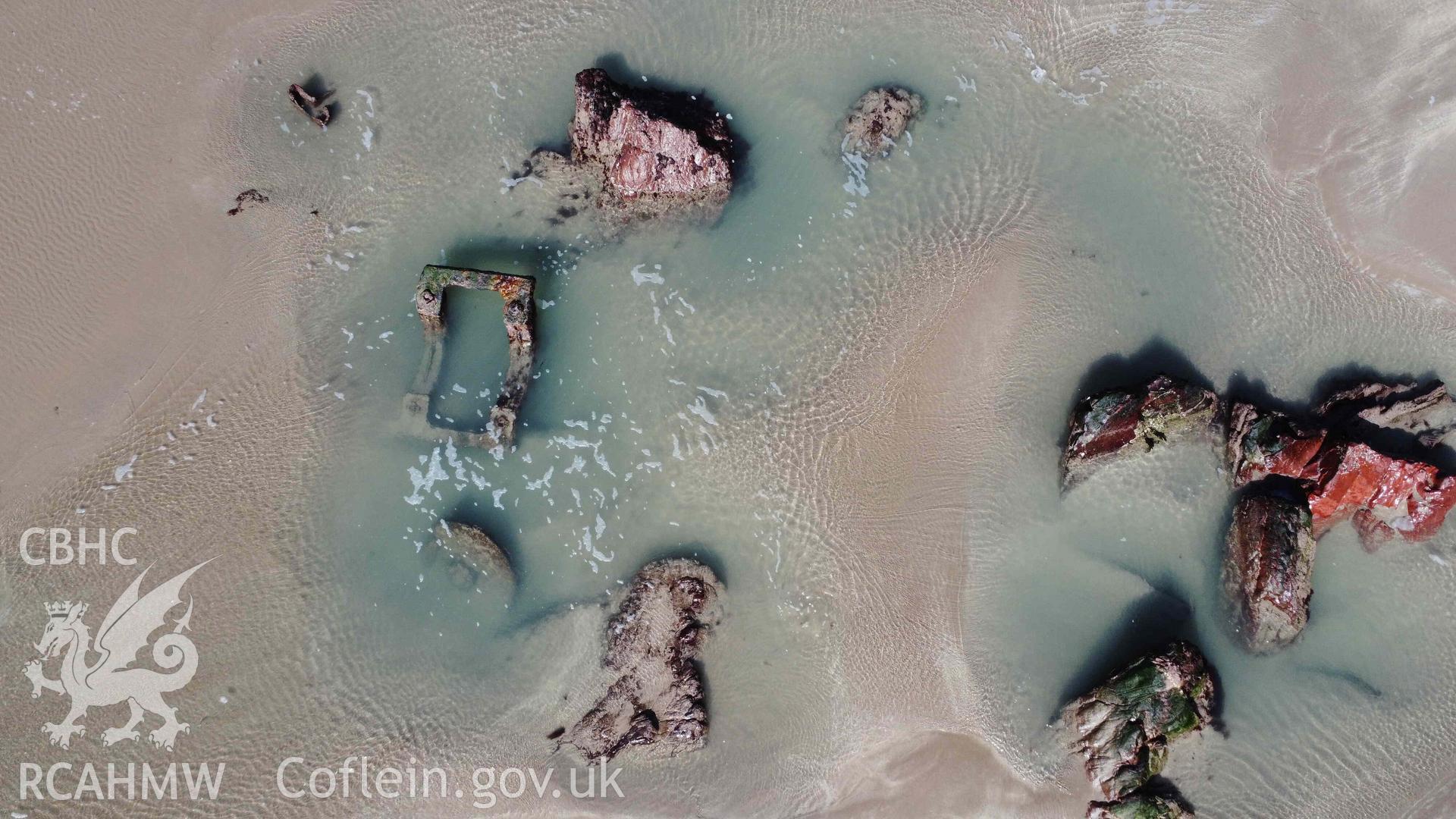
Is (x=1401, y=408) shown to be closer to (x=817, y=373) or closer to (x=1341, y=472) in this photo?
(x=1341, y=472)

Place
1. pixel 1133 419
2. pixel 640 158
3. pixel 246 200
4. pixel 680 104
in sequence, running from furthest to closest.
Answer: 1. pixel 246 200
2. pixel 680 104
3. pixel 640 158
4. pixel 1133 419

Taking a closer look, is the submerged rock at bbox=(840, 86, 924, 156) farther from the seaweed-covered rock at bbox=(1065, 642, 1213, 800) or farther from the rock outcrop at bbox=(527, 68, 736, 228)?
the seaweed-covered rock at bbox=(1065, 642, 1213, 800)

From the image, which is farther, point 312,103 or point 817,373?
point 312,103

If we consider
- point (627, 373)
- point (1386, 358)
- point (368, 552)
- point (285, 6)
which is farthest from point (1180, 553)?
point (285, 6)

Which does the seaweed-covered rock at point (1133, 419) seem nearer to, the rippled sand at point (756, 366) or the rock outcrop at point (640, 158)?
the rippled sand at point (756, 366)

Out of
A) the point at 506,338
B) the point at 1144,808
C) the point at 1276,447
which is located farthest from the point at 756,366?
the point at 1144,808

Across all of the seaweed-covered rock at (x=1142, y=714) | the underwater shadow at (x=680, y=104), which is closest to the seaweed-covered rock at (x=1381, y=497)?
the seaweed-covered rock at (x=1142, y=714)

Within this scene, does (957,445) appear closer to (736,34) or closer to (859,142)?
(859,142)
